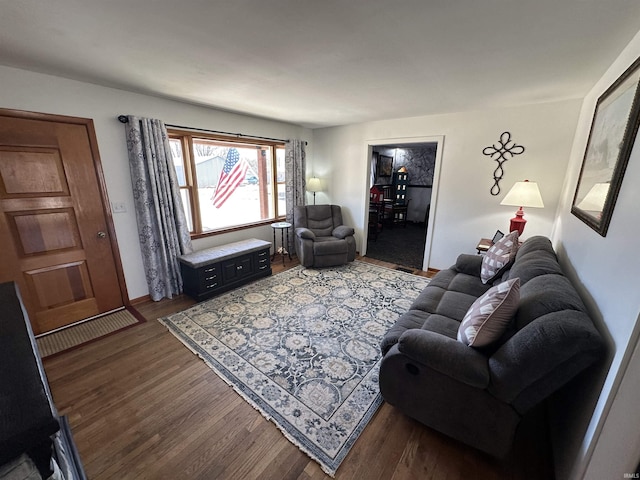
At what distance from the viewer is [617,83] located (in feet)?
5.17

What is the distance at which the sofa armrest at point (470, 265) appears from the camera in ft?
8.59

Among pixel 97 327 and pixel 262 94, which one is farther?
pixel 262 94

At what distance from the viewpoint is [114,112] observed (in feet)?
8.36

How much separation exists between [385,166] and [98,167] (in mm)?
6377

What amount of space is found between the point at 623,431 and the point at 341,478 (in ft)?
3.88

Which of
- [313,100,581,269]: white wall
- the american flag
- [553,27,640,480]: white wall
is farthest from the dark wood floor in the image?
[313,100,581,269]: white wall

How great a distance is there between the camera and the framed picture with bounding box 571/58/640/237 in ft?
4.15

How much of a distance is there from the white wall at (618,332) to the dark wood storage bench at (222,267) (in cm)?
314

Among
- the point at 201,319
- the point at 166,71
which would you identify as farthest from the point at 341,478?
the point at 166,71

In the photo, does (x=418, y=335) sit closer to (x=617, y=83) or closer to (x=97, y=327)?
(x=617, y=83)

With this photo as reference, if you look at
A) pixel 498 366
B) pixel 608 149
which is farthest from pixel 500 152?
pixel 498 366

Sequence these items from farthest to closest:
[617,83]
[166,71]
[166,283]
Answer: [166,283]
[166,71]
[617,83]

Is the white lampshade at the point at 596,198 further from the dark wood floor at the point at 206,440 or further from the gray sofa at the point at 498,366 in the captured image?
the dark wood floor at the point at 206,440

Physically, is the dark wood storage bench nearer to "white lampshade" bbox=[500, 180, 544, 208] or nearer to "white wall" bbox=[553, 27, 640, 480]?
"white lampshade" bbox=[500, 180, 544, 208]
